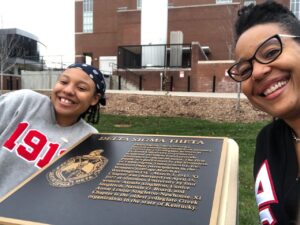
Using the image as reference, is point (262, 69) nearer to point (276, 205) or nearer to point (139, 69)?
point (276, 205)

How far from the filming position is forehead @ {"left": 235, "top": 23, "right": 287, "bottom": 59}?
188 cm

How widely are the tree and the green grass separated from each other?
13.9 metres

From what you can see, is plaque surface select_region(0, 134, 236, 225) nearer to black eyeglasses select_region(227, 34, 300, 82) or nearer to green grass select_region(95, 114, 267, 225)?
black eyeglasses select_region(227, 34, 300, 82)

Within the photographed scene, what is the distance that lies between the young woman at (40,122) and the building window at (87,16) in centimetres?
3965

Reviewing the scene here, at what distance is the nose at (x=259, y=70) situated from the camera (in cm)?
183

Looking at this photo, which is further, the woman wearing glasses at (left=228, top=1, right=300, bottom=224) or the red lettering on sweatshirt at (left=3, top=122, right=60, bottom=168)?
the red lettering on sweatshirt at (left=3, top=122, right=60, bottom=168)

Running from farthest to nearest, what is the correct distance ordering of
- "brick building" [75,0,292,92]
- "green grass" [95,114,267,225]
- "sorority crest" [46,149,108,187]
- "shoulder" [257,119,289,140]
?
"brick building" [75,0,292,92] < "green grass" [95,114,267,225] < "sorority crest" [46,149,108,187] < "shoulder" [257,119,289,140]

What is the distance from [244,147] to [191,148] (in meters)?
4.20

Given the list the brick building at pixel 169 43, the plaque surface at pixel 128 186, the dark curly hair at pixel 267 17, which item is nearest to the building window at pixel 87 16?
the brick building at pixel 169 43

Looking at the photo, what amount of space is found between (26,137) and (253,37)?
1904 mm

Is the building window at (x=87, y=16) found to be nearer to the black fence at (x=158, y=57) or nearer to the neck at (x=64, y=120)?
the black fence at (x=158, y=57)

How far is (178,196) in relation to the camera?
216 cm

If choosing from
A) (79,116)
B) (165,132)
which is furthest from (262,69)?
(165,132)

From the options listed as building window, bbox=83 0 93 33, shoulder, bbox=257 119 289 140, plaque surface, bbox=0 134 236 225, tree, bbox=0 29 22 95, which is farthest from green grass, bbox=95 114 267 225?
building window, bbox=83 0 93 33
